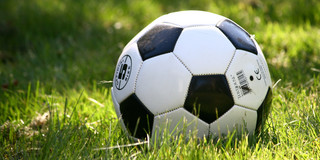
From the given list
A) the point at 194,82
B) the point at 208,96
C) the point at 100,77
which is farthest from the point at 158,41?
the point at 100,77

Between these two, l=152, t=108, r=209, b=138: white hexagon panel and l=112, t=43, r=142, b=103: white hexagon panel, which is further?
l=112, t=43, r=142, b=103: white hexagon panel

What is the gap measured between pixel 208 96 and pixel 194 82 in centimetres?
12

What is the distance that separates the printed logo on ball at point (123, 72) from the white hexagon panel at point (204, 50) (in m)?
0.36

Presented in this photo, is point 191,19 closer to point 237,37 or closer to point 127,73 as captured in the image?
point 237,37

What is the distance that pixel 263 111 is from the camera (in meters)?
2.81

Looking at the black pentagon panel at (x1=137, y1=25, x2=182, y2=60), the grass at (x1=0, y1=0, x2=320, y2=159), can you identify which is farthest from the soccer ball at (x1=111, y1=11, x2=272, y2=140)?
the grass at (x1=0, y1=0, x2=320, y2=159)

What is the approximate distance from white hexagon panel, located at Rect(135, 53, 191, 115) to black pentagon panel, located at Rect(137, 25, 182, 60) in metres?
0.05

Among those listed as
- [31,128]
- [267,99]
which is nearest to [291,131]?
[267,99]

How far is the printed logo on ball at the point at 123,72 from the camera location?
2.86 metres

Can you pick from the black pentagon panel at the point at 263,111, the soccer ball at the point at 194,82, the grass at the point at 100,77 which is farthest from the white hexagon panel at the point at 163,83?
the black pentagon panel at the point at 263,111

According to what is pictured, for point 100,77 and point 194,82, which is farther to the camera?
point 100,77

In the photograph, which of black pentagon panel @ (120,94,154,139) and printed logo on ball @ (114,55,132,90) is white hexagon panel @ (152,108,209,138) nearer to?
black pentagon panel @ (120,94,154,139)

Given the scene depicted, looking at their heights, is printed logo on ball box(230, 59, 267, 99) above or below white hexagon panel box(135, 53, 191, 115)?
below

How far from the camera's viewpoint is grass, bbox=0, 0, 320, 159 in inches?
103
